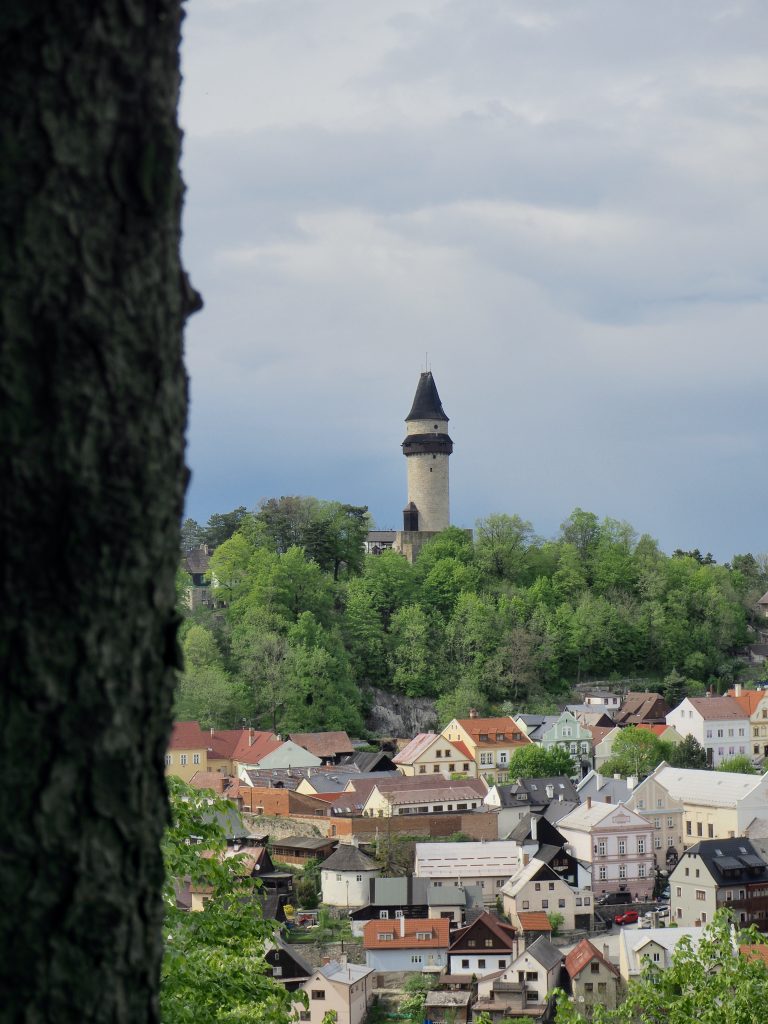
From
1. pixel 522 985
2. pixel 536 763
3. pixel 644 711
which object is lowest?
pixel 522 985

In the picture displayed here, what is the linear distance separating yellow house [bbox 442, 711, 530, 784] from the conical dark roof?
20.8 metres

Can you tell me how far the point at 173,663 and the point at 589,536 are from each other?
65254mm

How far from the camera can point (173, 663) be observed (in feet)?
5.53

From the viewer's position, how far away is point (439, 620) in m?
56.8

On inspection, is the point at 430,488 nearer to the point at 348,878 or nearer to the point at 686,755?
the point at 686,755

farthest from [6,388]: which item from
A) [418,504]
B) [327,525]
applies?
[418,504]

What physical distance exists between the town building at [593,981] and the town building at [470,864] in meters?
6.86

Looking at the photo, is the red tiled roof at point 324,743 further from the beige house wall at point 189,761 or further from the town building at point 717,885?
the town building at point 717,885

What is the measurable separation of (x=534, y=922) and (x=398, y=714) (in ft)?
75.8

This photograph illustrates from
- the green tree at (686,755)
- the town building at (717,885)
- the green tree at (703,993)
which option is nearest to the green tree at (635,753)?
the green tree at (686,755)

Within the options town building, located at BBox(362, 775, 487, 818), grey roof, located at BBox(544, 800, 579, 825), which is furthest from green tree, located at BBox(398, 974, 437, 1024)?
grey roof, located at BBox(544, 800, 579, 825)

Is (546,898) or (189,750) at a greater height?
(189,750)

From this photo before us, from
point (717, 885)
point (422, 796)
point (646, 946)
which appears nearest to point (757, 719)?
point (422, 796)

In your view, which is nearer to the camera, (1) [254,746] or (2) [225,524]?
(1) [254,746]
